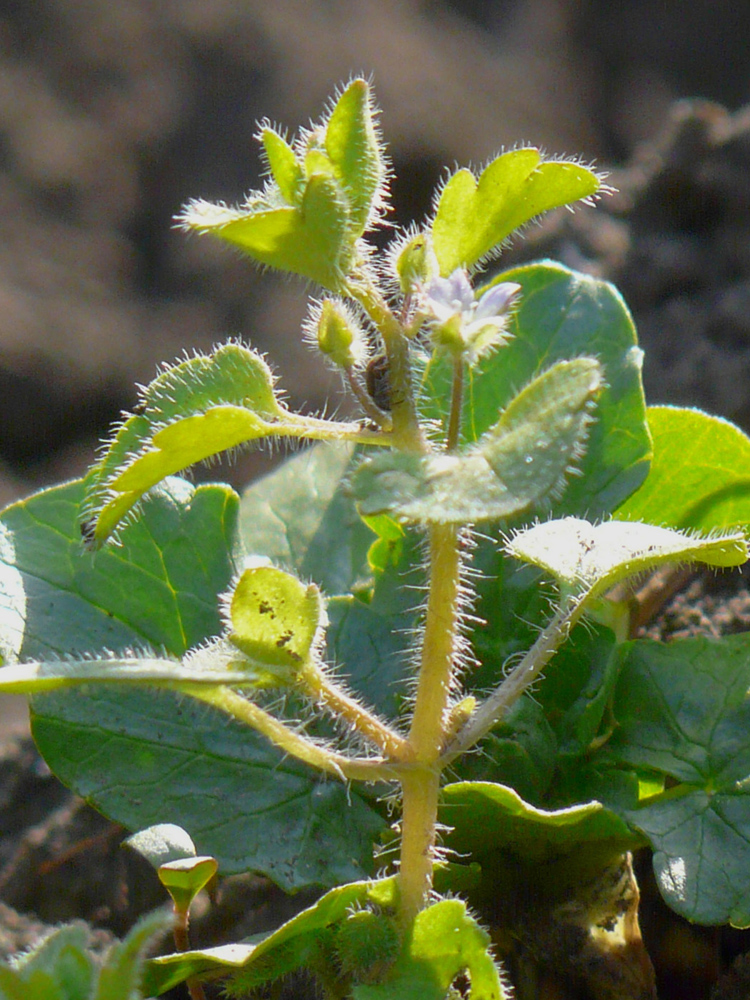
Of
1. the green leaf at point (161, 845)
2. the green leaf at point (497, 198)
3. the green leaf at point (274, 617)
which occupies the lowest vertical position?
the green leaf at point (161, 845)

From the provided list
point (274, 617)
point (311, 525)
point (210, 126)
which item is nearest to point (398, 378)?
point (274, 617)

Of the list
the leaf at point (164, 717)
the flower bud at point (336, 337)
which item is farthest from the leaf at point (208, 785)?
the flower bud at point (336, 337)

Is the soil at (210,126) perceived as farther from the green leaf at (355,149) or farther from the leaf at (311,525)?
the green leaf at (355,149)

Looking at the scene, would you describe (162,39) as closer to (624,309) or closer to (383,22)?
(383,22)

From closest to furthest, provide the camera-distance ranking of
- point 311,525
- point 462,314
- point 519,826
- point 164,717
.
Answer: point 462,314 < point 519,826 < point 164,717 < point 311,525

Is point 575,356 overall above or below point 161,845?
above

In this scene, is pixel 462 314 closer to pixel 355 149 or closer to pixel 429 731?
pixel 355 149
